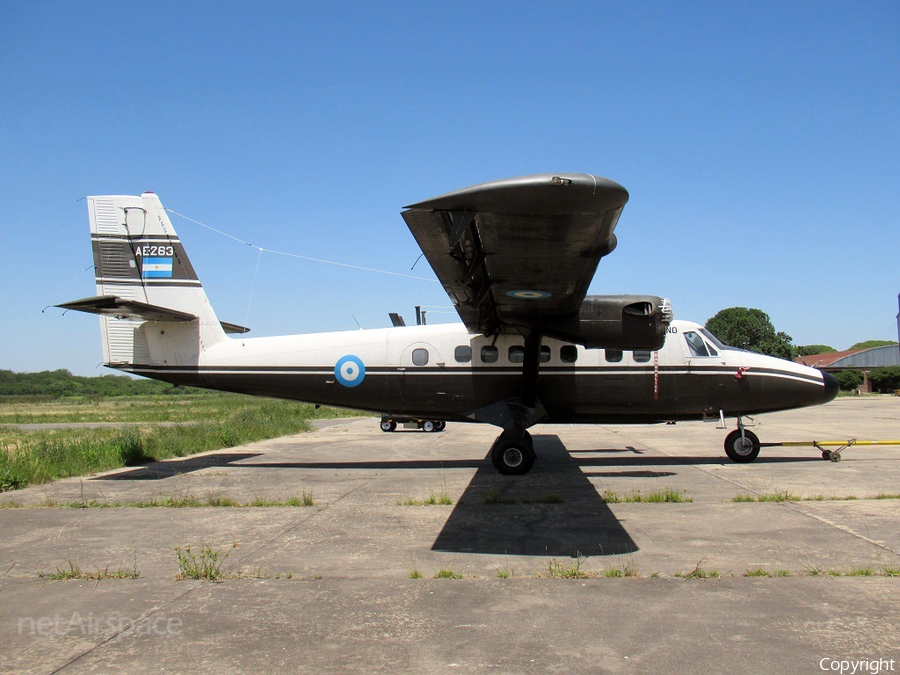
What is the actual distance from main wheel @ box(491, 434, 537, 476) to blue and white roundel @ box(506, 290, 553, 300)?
3.60 m

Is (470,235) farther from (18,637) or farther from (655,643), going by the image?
(18,637)

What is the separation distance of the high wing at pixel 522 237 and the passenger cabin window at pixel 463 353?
9.12 feet

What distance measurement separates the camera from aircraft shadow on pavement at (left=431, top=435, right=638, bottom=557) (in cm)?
660

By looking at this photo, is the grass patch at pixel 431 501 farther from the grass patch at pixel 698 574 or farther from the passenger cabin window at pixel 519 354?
the grass patch at pixel 698 574

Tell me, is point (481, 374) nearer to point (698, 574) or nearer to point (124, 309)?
point (124, 309)

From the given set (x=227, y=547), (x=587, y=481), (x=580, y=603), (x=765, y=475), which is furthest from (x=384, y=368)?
(x=580, y=603)

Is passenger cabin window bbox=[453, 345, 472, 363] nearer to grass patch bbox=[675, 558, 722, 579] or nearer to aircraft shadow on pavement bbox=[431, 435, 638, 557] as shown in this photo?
aircraft shadow on pavement bbox=[431, 435, 638, 557]

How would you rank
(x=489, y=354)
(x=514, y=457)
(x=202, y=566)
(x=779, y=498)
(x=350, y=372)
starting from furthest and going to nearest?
(x=350, y=372)
(x=489, y=354)
(x=514, y=457)
(x=779, y=498)
(x=202, y=566)

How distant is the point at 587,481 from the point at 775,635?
6.55 meters

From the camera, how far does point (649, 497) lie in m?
8.92

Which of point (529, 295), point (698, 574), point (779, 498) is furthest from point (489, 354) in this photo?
point (698, 574)

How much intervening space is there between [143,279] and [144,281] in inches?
1.8

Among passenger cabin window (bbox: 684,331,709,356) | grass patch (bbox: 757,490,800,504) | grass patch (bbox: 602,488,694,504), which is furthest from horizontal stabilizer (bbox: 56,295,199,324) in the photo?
grass patch (bbox: 757,490,800,504)

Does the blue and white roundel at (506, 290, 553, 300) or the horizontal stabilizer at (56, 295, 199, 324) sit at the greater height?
the horizontal stabilizer at (56, 295, 199, 324)
